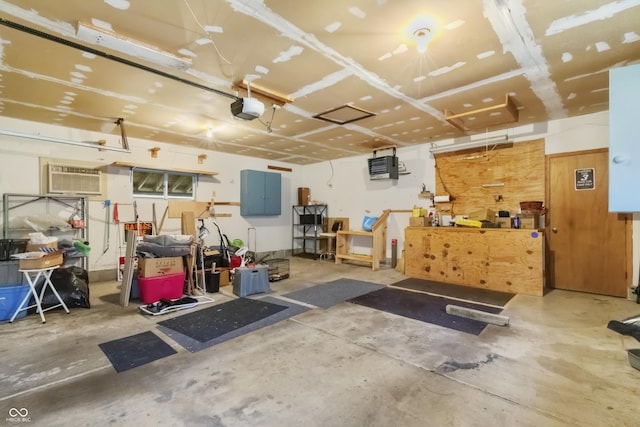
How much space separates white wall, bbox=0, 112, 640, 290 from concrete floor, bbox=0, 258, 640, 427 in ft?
8.09

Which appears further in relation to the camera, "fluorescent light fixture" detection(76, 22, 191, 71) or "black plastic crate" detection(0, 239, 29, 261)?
"black plastic crate" detection(0, 239, 29, 261)

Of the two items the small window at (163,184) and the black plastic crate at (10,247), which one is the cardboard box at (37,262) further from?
the small window at (163,184)

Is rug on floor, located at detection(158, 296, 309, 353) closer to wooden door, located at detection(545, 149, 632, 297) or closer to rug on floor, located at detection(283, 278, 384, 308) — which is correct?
rug on floor, located at detection(283, 278, 384, 308)

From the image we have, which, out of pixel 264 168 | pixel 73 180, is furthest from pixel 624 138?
pixel 73 180

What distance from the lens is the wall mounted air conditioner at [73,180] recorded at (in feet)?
15.2

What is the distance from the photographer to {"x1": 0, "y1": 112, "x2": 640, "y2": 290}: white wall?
14.5 ft

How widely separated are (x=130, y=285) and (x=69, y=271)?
77 centimetres

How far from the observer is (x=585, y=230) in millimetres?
4426

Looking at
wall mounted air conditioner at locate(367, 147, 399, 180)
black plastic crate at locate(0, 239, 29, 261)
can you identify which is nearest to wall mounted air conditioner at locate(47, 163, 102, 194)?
black plastic crate at locate(0, 239, 29, 261)

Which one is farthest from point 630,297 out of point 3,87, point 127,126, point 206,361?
point 3,87

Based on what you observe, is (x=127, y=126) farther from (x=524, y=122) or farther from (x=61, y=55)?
(x=524, y=122)

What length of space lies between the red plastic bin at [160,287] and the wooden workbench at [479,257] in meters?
3.89

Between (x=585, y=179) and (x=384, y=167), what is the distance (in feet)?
10.7

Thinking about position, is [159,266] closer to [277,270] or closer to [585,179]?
[277,270]
